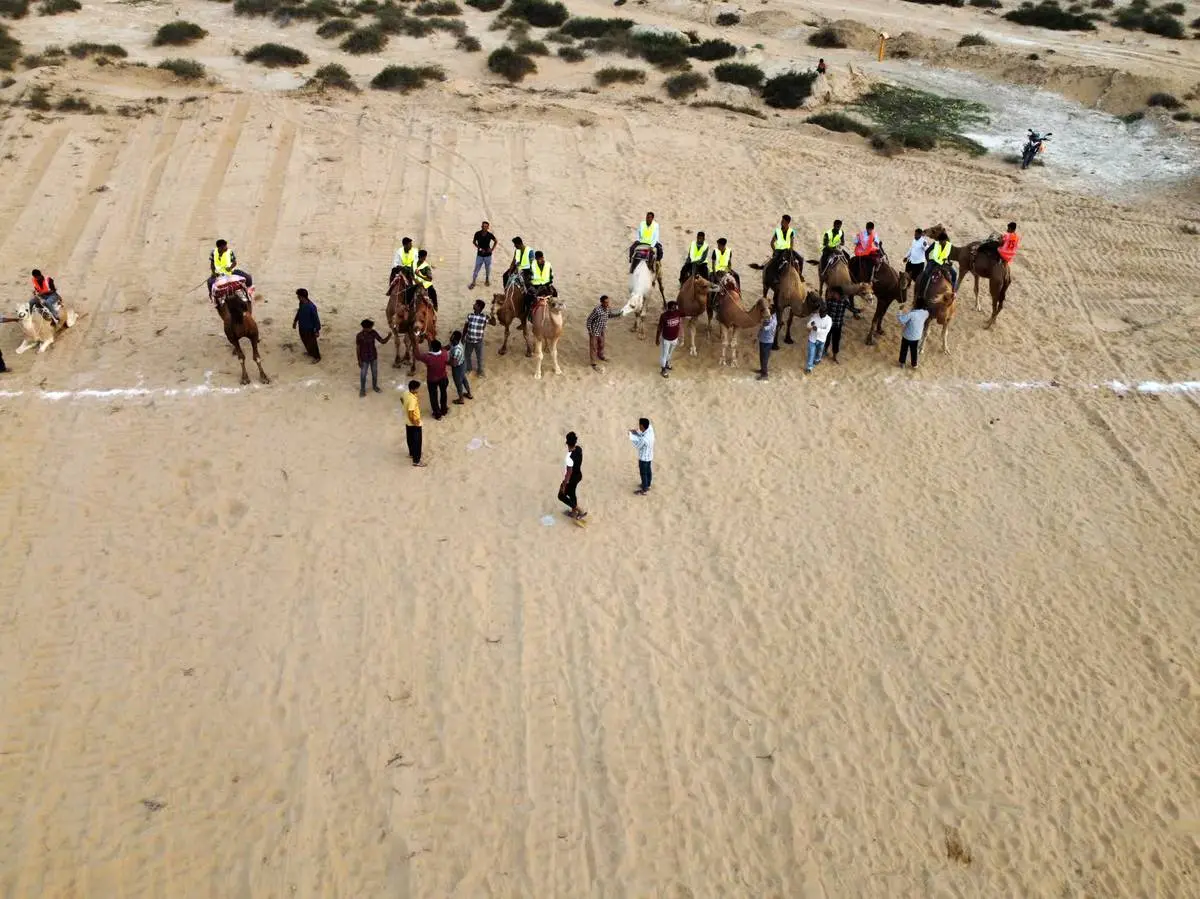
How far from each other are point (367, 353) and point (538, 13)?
23516mm

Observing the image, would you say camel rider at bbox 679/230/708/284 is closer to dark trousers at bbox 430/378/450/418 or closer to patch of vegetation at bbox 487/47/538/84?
dark trousers at bbox 430/378/450/418

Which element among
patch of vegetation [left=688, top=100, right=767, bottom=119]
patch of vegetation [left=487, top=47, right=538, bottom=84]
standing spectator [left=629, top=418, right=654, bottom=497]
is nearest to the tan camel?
standing spectator [left=629, top=418, right=654, bottom=497]

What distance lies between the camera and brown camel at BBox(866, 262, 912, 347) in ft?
49.2

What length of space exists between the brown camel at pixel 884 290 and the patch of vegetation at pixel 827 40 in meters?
21.7

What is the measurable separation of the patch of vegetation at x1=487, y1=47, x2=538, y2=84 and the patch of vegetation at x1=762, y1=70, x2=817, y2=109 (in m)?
7.46

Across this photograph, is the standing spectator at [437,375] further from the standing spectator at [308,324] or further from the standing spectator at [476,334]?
the standing spectator at [308,324]

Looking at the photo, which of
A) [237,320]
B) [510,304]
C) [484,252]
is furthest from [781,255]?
[237,320]

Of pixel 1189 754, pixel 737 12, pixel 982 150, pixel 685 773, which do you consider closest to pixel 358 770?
pixel 685 773

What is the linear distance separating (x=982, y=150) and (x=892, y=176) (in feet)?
13.5

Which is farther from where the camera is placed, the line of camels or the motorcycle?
the motorcycle

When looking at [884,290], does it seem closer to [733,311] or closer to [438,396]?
[733,311]

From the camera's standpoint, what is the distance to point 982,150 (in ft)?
79.0

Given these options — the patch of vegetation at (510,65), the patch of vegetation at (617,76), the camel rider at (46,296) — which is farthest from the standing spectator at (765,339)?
the patch of vegetation at (510,65)

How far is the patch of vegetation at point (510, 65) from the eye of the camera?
87.9 ft
